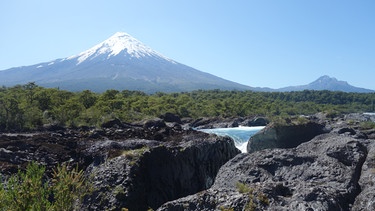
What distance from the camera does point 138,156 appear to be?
38.2ft

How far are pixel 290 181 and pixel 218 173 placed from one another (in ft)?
7.44

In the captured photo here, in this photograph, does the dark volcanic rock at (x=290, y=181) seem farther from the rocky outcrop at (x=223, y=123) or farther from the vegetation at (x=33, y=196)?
the rocky outcrop at (x=223, y=123)

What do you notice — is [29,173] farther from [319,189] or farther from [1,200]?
[319,189]

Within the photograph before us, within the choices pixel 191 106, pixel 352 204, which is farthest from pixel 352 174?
pixel 191 106

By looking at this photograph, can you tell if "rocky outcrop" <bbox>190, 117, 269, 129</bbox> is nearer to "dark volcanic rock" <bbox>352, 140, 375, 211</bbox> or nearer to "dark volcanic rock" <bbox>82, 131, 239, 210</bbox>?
"dark volcanic rock" <bbox>82, 131, 239, 210</bbox>

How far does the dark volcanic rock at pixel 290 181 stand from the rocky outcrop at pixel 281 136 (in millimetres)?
13187

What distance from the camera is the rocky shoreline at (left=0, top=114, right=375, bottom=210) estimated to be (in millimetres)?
6035

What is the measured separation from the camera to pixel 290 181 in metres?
6.96

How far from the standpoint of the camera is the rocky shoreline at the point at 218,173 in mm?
6035

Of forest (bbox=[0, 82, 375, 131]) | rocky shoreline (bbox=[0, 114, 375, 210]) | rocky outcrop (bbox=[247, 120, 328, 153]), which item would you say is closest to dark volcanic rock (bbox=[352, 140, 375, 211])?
rocky shoreline (bbox=[0, 114, 375, 210])

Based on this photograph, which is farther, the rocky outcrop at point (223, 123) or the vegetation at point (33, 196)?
the rocky outcrop at point (223, 123)

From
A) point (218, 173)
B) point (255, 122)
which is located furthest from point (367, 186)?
point (255, 122)

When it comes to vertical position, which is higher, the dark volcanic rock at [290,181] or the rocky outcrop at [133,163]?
the dark volcanic rock at [290,181]

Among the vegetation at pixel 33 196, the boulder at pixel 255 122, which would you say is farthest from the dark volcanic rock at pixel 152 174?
the boulder at pixel 255 122
